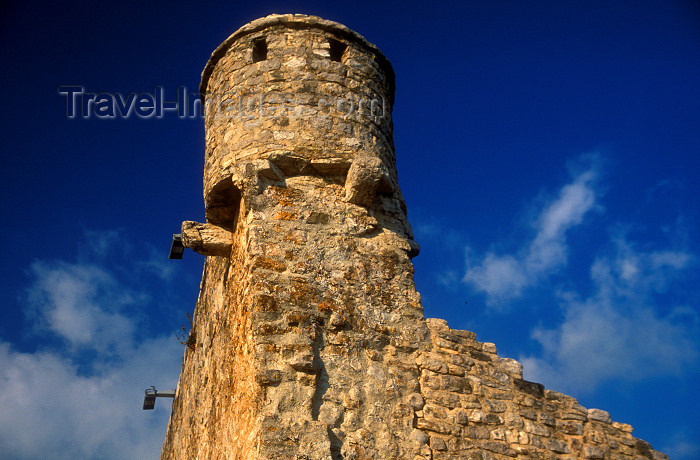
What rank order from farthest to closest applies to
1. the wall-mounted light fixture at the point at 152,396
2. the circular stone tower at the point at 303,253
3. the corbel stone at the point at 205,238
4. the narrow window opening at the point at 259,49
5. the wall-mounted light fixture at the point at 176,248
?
the wall-mounted light fixture at the point at 152,396 → the wall-mounted light fixture at the point at 176,248 → the narrow window opening at the point at 259,49 → the corbel stone at the point at 205,238 → the circular stone tower at the point at 303,253

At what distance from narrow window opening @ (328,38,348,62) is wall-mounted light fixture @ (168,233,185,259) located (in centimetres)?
299

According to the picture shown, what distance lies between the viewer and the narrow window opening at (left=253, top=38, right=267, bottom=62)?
17.7 feet

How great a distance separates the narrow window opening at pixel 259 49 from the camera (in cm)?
541

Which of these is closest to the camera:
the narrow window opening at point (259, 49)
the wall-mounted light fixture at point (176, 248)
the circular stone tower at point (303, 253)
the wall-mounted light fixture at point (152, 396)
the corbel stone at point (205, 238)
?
the circular stone tower at point (303, 253)

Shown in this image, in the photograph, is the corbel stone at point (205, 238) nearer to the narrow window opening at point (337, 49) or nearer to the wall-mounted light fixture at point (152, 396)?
the narrow window opening at point (337, 49)

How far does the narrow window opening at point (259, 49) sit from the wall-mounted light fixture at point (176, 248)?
2.61m

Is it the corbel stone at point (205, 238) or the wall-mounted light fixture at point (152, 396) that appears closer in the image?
the corbel stone at point (205, 238)

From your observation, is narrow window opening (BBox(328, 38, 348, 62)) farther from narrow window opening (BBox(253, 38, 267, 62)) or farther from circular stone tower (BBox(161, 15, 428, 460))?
narrow window opening (BBox(253, 38, 267, 62))

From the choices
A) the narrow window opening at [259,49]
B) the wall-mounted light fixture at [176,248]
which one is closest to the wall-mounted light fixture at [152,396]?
the wall-mounted light fixture at [176,248]

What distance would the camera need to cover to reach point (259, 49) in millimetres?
5480

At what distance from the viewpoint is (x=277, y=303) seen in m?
4.07

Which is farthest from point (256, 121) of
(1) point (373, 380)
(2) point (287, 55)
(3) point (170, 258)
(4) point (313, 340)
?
(3) point (170, 258)

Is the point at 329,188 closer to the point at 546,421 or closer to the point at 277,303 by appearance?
the point at 277,303

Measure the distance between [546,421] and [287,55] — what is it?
3.59m
